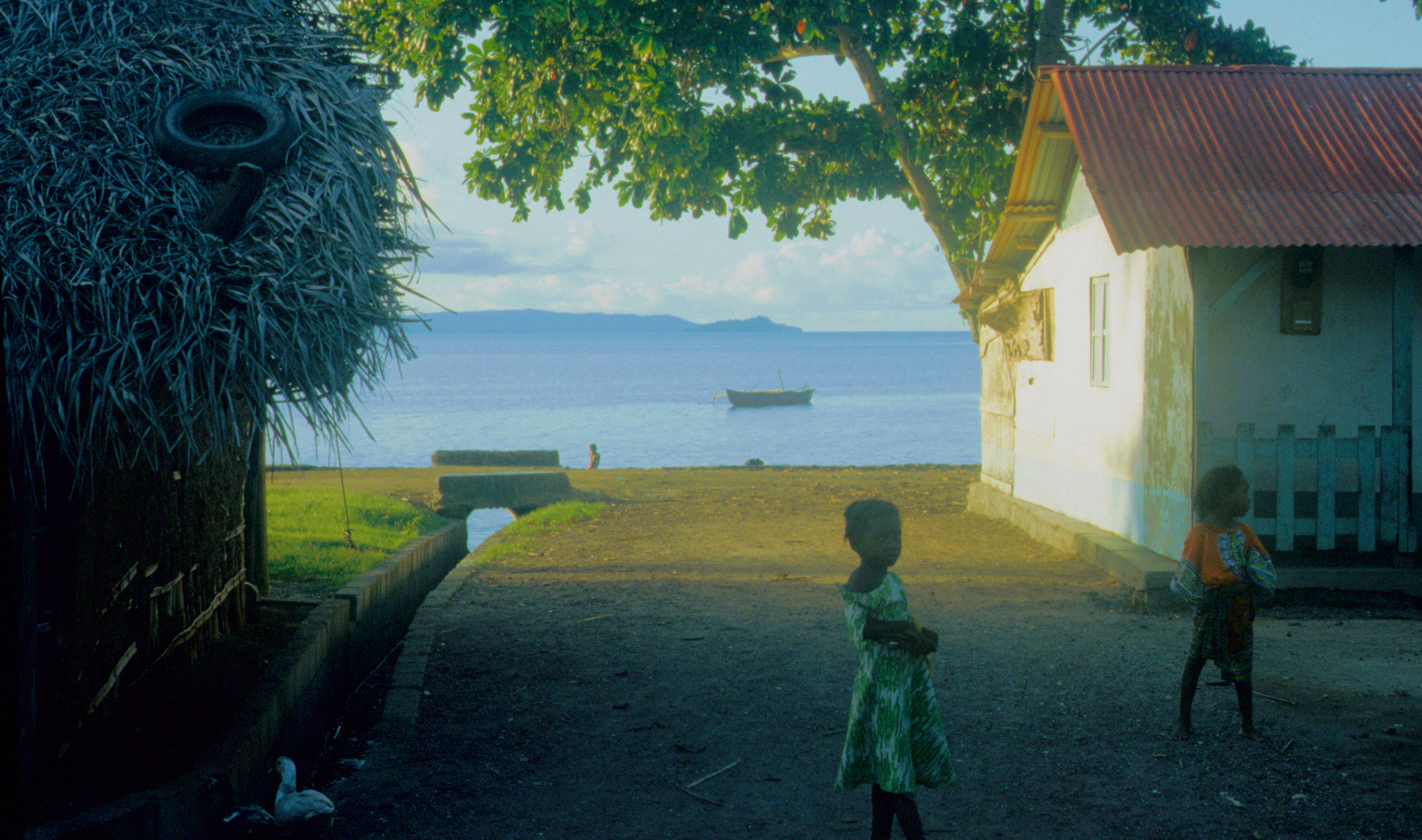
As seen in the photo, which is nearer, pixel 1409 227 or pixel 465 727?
pixel 465 727

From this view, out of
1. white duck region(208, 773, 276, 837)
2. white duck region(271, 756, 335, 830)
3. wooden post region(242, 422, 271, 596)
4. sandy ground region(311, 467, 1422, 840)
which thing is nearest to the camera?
white duck region(208, 773, 276, 837)

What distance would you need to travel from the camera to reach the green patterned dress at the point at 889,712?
12.9 ft

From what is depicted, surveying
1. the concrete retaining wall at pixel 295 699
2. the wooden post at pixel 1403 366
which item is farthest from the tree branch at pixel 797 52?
the wooden post at pixel 1403 366

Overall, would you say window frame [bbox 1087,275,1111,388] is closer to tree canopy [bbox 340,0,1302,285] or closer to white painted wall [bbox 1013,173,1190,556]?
white painted wall [bbox 1013,173,1190,556]

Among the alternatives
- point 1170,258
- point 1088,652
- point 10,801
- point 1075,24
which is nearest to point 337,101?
point 10,801

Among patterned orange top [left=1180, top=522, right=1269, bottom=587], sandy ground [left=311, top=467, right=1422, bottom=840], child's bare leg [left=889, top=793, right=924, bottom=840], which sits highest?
patterned orange top [left=1180, top=522, right=1269, bottom=587]

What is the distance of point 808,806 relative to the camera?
478cm

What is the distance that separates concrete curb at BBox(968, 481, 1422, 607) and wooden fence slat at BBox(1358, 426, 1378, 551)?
10.2 inches

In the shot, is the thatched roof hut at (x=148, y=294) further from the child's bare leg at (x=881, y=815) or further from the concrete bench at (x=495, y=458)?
the concrete bench at (x=495, y=458)

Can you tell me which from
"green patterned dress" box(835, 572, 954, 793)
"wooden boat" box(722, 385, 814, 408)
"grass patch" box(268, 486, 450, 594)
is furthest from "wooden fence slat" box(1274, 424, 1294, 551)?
"wooden boat" box(722, 385, 814, 408)

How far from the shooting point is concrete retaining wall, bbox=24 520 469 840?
3814 millimetres

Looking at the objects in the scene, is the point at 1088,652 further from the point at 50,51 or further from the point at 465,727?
the point at 50,51

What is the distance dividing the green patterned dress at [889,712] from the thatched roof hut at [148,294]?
8.32 feet

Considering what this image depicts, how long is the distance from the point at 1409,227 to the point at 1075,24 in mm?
9770
